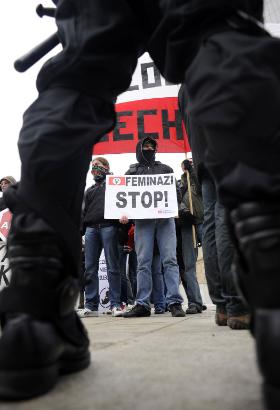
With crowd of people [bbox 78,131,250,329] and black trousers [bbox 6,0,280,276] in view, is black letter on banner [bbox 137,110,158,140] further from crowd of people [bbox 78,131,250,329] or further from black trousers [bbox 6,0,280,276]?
black trousers [bbox 6,0,280,276]

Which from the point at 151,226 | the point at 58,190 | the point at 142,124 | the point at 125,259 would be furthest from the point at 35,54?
the point at 125,259

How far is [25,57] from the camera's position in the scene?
0.95m

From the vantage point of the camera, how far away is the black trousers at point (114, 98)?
0.59 meters

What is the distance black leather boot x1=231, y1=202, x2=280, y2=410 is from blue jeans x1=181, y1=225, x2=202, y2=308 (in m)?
3.40

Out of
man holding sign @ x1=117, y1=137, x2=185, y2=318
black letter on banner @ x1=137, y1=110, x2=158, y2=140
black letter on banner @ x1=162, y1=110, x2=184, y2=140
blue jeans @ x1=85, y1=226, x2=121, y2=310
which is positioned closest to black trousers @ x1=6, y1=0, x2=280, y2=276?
man holding sign @ x1=117, y1=137, x2=185, y2=318

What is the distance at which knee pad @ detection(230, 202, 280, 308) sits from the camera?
527 millimetres

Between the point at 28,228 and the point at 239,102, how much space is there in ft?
1.43

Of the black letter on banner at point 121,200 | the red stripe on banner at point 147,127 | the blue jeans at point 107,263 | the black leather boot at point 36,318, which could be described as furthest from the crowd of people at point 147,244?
the black leather boot at point 36,318

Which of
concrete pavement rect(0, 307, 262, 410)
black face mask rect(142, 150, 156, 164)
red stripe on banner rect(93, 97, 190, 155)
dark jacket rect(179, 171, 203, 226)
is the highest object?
red stripe on banner rect(93, 97, 190, 155)

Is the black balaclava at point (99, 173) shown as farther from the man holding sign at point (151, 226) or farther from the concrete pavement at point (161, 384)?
the concrete pavement at point (161, 384)

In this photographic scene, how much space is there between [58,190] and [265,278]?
17.8 inches

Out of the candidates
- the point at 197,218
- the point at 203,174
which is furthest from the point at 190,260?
the point at 203,174

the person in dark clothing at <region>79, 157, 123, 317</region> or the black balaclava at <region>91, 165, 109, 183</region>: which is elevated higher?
the black balaclava at <region>91, 165, 109, 183</region>

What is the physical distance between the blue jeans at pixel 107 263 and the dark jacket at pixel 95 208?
8cm
